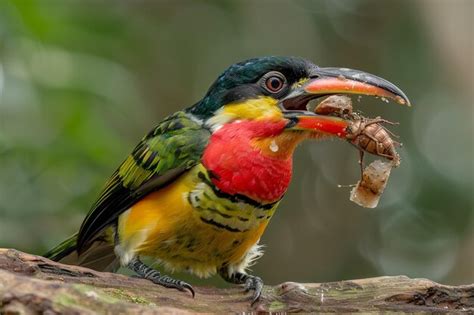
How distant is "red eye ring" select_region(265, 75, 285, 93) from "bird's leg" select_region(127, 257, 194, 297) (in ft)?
3.32

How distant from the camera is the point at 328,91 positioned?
4.23 metres

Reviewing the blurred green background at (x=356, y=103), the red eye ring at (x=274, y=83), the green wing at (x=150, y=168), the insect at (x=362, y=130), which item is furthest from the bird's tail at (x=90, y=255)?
the insect at (x=362, y=130)

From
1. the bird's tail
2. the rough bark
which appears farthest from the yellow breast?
the bird's tail

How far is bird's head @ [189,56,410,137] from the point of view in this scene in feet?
14.0

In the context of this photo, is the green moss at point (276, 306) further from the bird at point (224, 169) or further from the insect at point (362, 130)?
the insect at point (362, 130)

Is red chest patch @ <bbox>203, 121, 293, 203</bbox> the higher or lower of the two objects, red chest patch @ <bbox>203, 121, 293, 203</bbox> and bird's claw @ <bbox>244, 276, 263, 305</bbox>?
the higher

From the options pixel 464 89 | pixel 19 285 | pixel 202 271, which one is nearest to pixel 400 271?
pixel 464 89

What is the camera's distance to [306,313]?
3926mm

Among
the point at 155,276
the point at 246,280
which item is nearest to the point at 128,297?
the point at 155,276

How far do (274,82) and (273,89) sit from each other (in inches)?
1.3

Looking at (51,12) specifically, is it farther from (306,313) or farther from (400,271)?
(400,271)

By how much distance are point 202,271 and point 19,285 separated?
67.6 inches

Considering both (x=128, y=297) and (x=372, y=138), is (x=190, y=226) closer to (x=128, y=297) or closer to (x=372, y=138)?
(x=128, y=297)

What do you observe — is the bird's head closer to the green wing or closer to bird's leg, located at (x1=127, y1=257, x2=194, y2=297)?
the green wing
